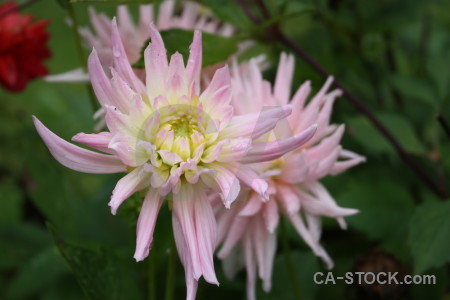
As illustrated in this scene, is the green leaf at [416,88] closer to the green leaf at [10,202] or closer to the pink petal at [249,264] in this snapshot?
the pink petal at [249,264]

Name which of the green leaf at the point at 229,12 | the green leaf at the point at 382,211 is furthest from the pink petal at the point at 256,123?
the green leaf at the point at 382,211

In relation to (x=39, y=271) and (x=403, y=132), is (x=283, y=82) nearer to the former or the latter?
(x=403, y=132)

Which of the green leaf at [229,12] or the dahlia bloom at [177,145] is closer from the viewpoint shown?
the dahlia bloom at [177,145]

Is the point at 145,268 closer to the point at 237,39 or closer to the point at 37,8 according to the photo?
the point at 237,39

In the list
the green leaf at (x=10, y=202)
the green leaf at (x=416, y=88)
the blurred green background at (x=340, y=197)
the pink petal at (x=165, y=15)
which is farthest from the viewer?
the green leaf at (x=10, y=202)

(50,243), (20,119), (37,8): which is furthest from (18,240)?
(37,8)

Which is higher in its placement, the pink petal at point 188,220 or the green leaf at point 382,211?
the pink petal at point 188,220

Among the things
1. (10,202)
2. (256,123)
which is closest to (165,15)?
(256,123)
